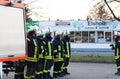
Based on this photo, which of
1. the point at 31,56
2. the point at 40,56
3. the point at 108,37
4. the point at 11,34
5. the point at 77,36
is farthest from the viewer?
the point at 77,36

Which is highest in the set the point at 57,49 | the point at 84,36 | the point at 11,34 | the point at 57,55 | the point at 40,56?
the point at 11,34

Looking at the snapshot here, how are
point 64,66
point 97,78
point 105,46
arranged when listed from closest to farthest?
point 97,78 → point 64,66 → point 105,46

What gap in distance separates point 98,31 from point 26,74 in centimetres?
3760

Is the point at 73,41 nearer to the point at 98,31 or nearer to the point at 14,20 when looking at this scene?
the point at 98,31

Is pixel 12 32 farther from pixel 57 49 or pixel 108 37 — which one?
pixel 108 37

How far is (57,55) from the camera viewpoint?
18797 mm

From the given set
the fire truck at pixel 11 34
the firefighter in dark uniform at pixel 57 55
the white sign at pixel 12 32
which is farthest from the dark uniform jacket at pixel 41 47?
the white sign at pixel 12 32

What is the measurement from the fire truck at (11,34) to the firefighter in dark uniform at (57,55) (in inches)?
234

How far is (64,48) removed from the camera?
19938 millimetres

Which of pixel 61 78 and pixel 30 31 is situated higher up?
pixel 30 31

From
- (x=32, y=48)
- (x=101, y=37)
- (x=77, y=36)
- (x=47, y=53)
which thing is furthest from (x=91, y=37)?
(x=32, y=48)

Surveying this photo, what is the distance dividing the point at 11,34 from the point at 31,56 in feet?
10.4

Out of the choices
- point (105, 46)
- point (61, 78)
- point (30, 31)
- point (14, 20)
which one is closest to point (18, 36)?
point (14, 20)

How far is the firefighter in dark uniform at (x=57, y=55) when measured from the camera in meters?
18.6
